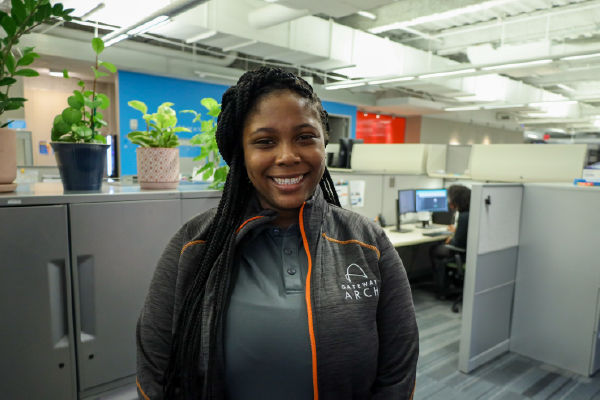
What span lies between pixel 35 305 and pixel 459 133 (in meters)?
14.2

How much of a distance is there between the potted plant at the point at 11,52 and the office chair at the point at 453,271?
3.37m

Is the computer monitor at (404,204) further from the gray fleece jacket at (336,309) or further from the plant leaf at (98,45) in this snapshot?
the plant leaf at (98,45)

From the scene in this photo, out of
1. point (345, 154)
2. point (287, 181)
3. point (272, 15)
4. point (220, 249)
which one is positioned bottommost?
point (220, 249)

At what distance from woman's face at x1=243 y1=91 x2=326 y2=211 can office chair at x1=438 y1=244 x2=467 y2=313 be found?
308 cm

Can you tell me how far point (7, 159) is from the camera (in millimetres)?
1111

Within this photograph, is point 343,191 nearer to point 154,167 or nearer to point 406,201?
point 406,201

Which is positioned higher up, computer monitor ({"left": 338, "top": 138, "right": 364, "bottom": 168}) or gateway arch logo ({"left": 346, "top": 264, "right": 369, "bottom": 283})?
computer monitor ({"left": 338, "top": 138, "right": 364, "bottom": 168})

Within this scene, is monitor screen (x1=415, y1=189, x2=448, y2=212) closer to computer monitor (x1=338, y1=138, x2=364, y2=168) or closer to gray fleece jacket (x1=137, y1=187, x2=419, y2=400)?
computer monitor (x1=338, y1=138, x2=364, y2=168)

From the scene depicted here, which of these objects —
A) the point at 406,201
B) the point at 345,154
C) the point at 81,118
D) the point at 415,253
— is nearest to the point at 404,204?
the point at 406,201

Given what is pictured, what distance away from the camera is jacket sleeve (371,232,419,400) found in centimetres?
86

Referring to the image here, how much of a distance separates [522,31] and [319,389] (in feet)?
23.1

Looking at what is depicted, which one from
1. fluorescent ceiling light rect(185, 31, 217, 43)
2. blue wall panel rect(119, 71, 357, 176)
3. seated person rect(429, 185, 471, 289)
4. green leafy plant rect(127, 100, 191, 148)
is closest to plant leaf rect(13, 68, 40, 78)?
green leafy plant rect(127, 100, 191, 148)

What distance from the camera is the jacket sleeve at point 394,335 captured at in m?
0.86

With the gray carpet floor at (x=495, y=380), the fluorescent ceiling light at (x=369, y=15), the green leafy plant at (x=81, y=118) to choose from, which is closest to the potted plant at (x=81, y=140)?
the green leafy plant at (x=81, y=118)
